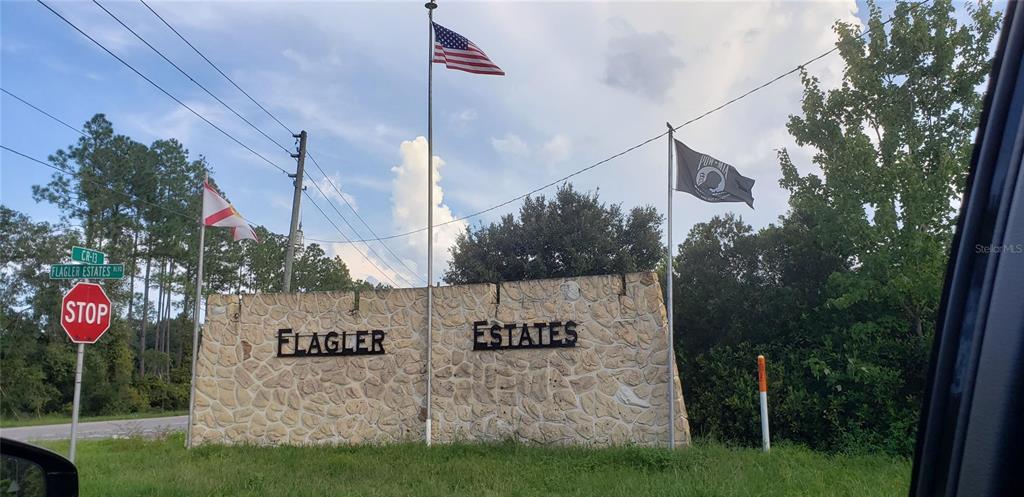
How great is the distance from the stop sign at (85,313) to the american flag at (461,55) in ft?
22.2

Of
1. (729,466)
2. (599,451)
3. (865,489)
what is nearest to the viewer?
(865,489)

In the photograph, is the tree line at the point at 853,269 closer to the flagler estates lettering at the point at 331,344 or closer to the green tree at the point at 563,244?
the flagler estates lettering at the point at 331,344

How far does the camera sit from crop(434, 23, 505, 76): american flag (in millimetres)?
12242

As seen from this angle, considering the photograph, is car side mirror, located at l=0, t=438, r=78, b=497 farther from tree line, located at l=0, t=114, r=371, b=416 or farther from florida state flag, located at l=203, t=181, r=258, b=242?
tree line, located at l=0, t=114, r=371, b=416

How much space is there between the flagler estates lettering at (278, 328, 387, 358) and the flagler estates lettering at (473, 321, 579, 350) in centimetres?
185

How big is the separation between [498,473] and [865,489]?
4.29 metres

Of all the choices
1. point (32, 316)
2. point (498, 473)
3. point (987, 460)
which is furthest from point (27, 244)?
point (987, 460)

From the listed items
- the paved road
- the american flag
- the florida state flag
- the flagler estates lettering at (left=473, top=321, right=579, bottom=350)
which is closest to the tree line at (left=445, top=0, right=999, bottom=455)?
the flagler estates lettering at (left=473, top=321, right=579, bottom=350)

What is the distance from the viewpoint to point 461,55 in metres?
12.3

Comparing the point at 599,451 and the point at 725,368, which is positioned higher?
the point at 725,368

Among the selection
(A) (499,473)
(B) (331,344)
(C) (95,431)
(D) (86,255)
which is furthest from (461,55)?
(C) (95,431)

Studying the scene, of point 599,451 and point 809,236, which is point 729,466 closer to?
point 599,451

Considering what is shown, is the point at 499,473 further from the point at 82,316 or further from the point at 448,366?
the point at 82,316

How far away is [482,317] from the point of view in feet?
38.1
